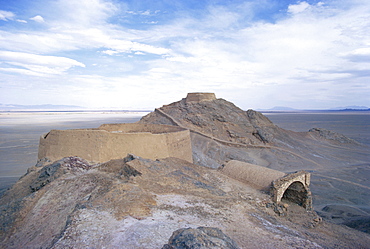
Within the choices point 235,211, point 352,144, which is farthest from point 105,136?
point 352,144

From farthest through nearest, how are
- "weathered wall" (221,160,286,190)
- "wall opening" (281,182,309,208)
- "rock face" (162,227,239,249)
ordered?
"wall opening" (281,182,309,208) < "weathered wall" (221,160,286,190) < "rock face" (162,227,239,249)

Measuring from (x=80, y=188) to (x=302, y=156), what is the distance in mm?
21551

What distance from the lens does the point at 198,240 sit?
401cm

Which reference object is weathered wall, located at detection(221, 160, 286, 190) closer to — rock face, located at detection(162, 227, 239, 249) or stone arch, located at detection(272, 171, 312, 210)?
stone arch, located at detection(272, 171, 312, 210)

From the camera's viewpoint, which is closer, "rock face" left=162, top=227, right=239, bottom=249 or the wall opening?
"rock face" left=162, top=227, right=239, bottom=249

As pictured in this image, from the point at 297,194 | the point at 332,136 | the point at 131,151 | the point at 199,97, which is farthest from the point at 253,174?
the point at 332,136

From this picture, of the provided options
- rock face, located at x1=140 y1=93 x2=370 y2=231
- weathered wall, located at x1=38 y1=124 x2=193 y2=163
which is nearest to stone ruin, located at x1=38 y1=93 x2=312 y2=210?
weathered wall, located at x1=38 y1=124 x2=193 y2=163

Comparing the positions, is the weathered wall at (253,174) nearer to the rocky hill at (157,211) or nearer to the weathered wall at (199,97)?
the rocky hill at (157,211)

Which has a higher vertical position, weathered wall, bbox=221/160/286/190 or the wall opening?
weathered wall, bbox=221/160/286/190

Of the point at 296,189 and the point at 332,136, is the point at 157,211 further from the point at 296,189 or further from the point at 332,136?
→ the point at 332,136

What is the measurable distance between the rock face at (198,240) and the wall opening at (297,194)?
7214 mm

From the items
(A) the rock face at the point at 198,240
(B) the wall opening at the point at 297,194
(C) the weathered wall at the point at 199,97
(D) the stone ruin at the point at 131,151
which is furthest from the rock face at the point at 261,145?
(A) the rock face at the point at 198,240

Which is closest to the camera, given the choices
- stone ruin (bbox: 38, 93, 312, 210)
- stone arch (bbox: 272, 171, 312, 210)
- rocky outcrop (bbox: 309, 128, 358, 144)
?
stone arch (bbox: 272, 171, 312, 210)

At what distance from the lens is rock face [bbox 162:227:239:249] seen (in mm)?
3949
